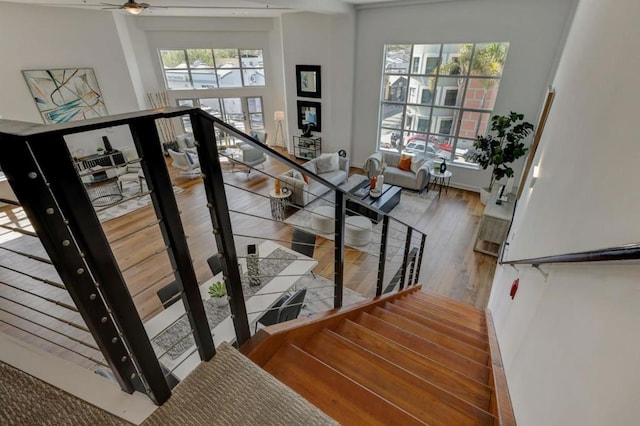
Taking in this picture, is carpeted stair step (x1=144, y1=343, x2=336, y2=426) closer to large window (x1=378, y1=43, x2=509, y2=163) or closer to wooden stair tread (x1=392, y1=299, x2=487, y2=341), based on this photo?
wooden stair tread (x1=392, y1=299, x2=487, y2=341)

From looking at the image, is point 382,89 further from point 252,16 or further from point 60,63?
point 60,63

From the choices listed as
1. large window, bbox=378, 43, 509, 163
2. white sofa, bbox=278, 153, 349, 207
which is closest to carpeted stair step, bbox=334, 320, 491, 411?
white sofa, bbox=278, 153, 349, 207

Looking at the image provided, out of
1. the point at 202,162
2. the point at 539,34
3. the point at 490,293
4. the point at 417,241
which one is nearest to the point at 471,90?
the point at 539,34

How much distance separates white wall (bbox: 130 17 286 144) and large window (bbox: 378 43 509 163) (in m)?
3.78

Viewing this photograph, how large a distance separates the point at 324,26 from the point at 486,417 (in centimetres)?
787

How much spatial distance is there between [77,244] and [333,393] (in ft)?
3.53

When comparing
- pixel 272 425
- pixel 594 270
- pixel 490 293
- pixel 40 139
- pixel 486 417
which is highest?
pixel 40 139

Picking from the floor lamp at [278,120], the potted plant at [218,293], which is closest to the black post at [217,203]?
the potted plant at [218,293]

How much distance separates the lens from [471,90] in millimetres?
6223

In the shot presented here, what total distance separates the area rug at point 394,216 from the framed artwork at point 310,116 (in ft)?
8.30

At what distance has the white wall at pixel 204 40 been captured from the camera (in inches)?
319

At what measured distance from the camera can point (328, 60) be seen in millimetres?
7445

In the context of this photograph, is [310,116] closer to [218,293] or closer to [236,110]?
[236,110]

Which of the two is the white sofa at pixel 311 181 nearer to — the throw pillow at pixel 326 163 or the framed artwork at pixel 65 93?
the throw pillow at pixel 326 163
